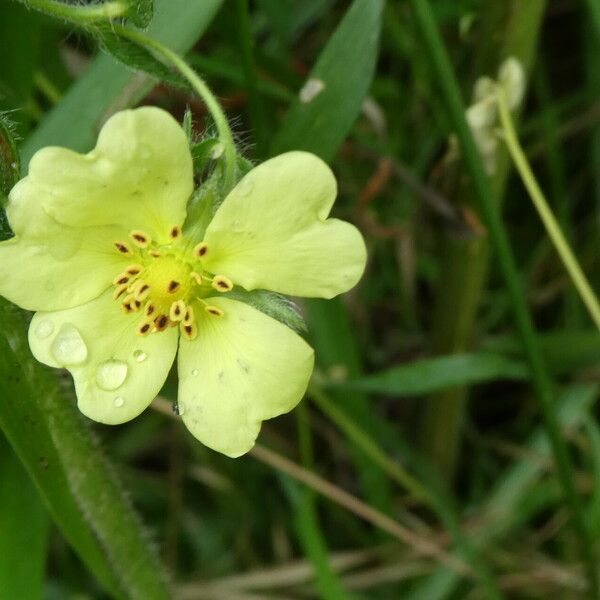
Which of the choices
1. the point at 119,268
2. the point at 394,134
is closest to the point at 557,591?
the point at 394,134

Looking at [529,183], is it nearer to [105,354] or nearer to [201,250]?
[201,250]

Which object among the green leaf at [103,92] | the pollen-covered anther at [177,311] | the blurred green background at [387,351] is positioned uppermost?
the green leaf at [103,92]

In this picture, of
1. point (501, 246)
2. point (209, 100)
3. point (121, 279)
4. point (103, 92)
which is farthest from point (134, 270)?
point (501, 246)

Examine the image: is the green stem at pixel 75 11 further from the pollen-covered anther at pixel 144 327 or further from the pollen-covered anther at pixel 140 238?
the pollen-covered anther at pixel 144 327

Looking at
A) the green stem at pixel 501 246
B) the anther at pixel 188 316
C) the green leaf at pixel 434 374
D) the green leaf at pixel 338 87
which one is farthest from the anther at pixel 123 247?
the green leaf at pixel 434 374

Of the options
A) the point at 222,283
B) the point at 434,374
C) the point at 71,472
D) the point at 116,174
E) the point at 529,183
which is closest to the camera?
the point at 116,174

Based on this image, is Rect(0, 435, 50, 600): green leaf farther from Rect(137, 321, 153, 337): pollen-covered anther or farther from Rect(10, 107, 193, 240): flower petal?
Rect(10, 107, 193, 240): flower petal
